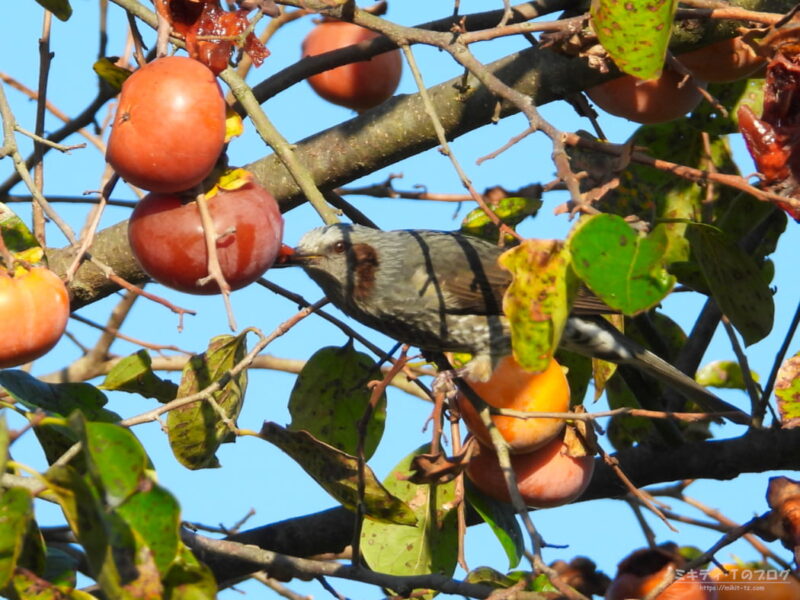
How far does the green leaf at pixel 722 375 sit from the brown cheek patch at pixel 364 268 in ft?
4.91

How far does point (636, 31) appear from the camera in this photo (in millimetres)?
1955

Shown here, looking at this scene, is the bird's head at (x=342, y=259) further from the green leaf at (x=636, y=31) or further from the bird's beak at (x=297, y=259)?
the green leaf at (x=636, y=31)

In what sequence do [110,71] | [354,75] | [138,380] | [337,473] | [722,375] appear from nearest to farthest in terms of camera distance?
[110,71] < [337,473] < [138,380] < [354,75] < [722,375]

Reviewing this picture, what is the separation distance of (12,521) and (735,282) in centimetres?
177

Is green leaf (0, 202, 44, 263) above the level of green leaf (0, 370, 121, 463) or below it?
Result: above

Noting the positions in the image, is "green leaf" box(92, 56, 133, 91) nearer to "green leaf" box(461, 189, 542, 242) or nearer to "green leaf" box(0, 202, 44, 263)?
"green leaf" box(0, 202, 44, 263)

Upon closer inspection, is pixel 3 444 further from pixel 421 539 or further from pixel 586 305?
pixel 586 305

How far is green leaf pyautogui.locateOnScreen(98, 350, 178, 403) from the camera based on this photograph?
269 cm

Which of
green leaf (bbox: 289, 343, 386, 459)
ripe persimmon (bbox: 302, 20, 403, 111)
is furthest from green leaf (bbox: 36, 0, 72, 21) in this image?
ripe persimmon (bbox: 302, 20, 403, 111)

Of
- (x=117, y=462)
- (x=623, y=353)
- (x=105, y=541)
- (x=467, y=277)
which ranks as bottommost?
(x=105, y=541)

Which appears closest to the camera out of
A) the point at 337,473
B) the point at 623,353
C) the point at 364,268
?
the point at 337,473

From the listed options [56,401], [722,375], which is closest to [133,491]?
[56,401]

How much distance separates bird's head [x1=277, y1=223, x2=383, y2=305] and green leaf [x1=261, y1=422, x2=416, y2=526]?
897 mm

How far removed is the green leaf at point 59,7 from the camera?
251 cm
